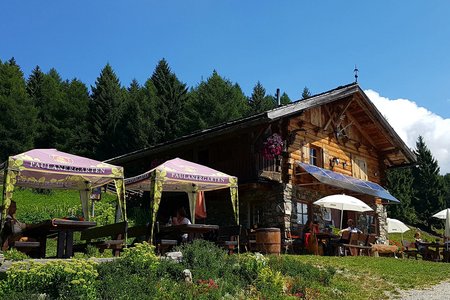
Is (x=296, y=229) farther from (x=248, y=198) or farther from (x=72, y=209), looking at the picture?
(x=72, y=209)

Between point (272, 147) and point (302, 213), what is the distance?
3.20 m

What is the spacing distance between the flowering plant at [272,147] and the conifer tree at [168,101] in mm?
22252

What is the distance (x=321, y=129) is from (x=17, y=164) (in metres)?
13.9

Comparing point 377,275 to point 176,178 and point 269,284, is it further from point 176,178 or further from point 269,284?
point 176,178

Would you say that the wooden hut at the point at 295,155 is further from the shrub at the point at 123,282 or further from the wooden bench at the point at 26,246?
the shrub at the point at 123,282

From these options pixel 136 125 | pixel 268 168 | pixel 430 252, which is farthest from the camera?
pixel 136 125

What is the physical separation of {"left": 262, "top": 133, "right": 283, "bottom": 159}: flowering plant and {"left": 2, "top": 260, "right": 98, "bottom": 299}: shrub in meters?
11.7

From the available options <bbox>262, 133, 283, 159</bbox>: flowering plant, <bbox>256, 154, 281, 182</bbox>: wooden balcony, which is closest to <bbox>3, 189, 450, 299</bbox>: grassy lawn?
<bbox>256, 154, 281, 182</bbox>: wooden balcony

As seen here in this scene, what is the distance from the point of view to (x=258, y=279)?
30.4ft

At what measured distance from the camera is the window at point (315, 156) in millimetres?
21234

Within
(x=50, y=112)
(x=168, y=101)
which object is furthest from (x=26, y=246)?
(x=50, y=112)

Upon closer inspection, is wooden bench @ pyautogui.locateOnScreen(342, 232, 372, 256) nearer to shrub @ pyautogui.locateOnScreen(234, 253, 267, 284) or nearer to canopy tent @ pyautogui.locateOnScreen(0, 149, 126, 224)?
shrub @ pyautogui.locateOnScreen(234, 253, 267, 284)

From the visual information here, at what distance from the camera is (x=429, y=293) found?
34.1ft

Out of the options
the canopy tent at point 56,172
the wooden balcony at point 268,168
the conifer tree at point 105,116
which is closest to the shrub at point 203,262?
the canopy tent at point 56,172
